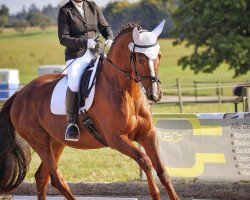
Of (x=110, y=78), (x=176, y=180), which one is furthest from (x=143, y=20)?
(x=110, y=78)

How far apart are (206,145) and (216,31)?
23451mm

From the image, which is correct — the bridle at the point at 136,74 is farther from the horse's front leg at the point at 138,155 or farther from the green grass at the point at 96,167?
the green grass at the point at 96,167

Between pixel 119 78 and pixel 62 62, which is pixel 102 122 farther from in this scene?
pixel 62 62

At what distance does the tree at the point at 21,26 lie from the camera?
35.6 metres

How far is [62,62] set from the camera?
1558 inches

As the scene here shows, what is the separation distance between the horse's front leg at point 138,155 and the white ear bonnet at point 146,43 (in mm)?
963

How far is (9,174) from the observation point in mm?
8773

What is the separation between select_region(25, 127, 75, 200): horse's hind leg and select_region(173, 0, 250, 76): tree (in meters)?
22.8

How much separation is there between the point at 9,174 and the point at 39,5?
28.8 metres

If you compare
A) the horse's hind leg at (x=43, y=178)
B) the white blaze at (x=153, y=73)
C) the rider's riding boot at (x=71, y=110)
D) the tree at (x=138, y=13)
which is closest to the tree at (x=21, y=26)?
the tree at (x=138, y=13)

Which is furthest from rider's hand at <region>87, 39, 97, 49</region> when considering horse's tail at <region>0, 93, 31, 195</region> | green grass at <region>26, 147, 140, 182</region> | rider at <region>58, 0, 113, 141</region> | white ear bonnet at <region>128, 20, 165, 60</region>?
green grass at <region>26, 147, 140, 182</region>

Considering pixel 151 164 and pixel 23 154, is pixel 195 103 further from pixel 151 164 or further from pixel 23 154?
pixel 151 164

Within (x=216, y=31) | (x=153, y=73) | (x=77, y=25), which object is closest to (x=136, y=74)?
(x=153, y=73)

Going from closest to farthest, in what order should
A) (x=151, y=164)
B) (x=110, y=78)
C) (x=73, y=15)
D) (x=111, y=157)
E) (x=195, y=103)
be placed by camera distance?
(x=151, y=164) < (x=110, y=78) < (x=73, y=15) < (x=111, y=157) < (x=195, y=103)
